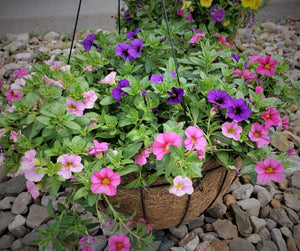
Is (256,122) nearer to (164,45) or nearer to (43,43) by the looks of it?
(164,45)

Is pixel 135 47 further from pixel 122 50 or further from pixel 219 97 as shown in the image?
pixel 219 97

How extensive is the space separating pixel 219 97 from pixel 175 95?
0.15m

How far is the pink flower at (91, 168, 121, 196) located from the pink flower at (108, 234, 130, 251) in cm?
29

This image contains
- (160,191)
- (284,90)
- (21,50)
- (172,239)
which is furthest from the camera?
(21,50)

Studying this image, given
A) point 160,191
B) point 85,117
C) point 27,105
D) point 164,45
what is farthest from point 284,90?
point 27,105

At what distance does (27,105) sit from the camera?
3.08ft

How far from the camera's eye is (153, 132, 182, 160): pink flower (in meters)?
0.80

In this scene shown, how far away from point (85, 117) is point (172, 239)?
0.80 metres

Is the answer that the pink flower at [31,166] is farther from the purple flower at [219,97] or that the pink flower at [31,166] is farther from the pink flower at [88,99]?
the purple flower at [219,97]

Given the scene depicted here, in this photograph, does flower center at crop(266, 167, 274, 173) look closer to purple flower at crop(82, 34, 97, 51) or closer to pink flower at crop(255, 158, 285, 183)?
pink flower at crop(255, 158, 285, 183)

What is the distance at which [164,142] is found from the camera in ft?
2.69

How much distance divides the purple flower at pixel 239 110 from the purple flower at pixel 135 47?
0.44 m

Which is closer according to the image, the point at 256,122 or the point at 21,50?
the point at 256,122

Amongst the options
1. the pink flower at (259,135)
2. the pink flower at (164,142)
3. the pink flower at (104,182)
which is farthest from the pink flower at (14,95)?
the pink flower at (259,135)
